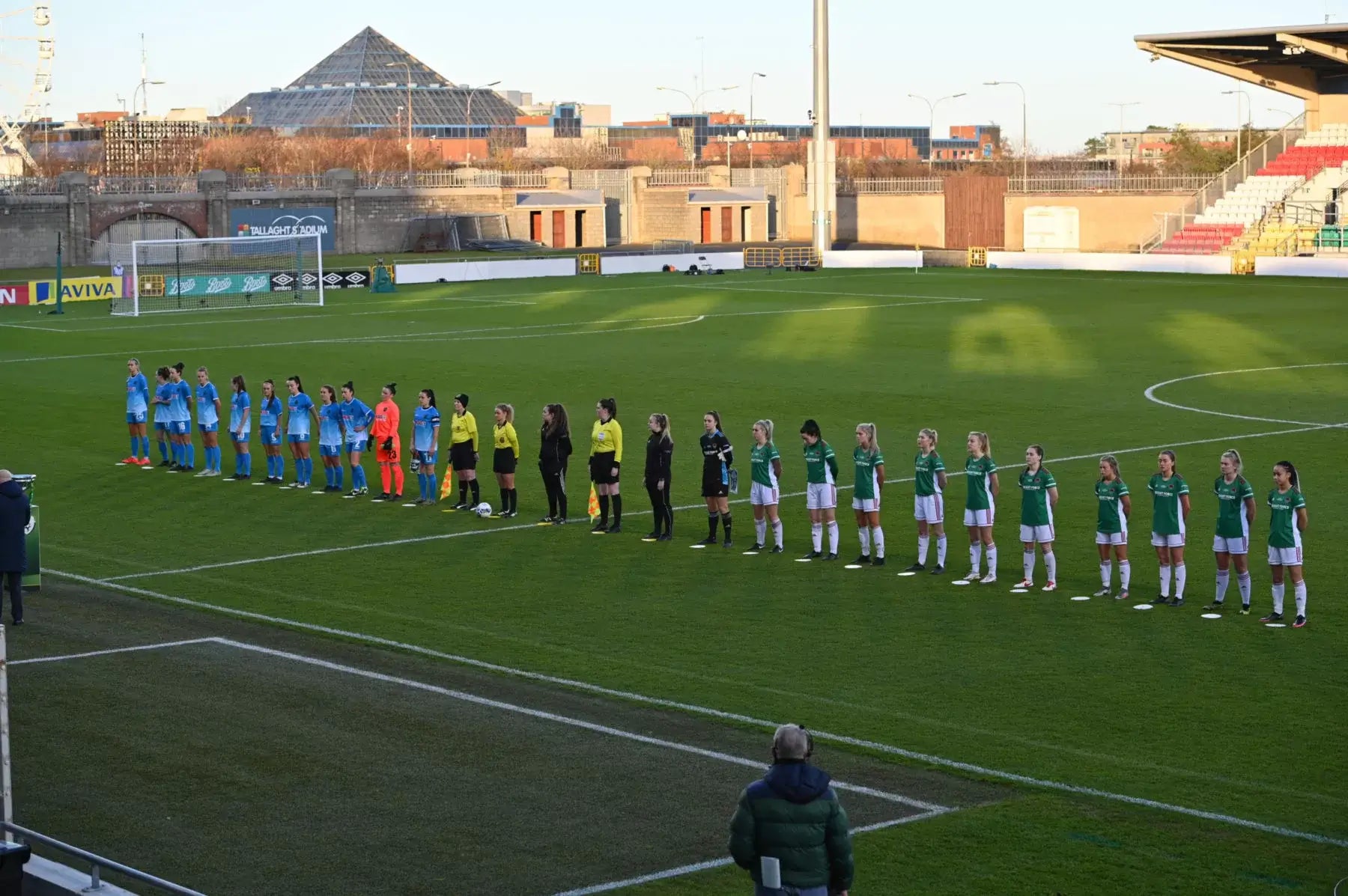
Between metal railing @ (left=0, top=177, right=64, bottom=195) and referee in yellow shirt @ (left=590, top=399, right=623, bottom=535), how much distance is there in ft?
246

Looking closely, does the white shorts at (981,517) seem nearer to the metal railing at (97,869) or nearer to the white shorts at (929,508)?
the white shorts at (929,508)

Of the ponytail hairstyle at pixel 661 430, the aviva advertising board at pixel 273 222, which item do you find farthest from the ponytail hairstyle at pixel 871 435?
the aviva advertising board at pixel 273 222

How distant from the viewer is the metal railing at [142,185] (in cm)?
9681

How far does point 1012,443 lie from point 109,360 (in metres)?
27.0

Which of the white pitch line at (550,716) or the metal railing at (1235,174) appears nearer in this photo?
the white pitch line at (550,716)

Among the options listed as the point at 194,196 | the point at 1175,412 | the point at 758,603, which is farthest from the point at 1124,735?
the point at 194,196

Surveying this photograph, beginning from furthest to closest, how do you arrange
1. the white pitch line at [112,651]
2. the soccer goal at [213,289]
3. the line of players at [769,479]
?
the soccer goal at [213,289], the line of players at [769,479], the white pitch line at [112,651]

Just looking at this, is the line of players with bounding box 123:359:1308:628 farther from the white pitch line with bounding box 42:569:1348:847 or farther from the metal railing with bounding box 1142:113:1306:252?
the metal railing with bounding box 1142:113:1306:252

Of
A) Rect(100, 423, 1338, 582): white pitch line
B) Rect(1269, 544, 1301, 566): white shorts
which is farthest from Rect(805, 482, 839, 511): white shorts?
Rect(1269, 544, 1301, 566): white shorts

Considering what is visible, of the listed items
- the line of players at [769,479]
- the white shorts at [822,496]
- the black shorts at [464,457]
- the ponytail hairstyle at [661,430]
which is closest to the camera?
the line of players at [769,479]

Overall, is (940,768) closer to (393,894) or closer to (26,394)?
(393,894)

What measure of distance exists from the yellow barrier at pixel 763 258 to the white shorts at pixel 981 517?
2520 inches

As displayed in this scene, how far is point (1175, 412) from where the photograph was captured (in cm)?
3431

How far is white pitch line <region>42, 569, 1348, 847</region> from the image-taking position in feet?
41.1
